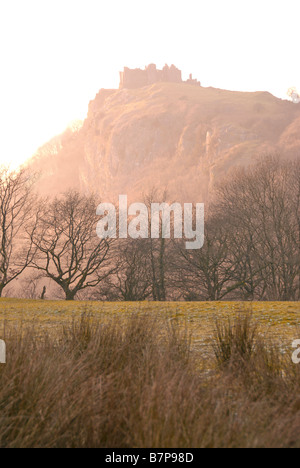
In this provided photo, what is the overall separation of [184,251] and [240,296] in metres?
5.62

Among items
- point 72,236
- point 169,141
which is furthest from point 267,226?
point 169,141

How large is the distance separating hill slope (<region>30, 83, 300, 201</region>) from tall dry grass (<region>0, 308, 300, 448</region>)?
90.2 meters

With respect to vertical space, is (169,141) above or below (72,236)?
above

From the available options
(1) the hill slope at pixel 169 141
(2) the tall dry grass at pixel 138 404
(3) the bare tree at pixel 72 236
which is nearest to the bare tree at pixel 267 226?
(3) the bare tree at pixel 72 236

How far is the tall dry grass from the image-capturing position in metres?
3.75

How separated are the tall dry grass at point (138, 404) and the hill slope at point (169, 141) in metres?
90.2

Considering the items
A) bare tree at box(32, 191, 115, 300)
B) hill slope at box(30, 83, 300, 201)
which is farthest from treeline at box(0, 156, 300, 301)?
hill slope at box(30, 83, 300, 201)

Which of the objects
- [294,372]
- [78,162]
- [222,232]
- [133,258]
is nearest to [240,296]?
[222,232]

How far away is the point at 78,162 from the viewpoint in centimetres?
18725

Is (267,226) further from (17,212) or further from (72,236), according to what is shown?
(17,212)

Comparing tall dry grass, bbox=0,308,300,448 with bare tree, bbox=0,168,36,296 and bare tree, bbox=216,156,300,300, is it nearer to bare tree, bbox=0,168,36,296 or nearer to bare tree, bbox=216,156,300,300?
bare tree, bbox=216,156,300,300

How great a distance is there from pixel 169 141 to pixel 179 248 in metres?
126

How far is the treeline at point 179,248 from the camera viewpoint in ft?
114

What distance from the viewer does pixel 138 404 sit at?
4289 millimetres
